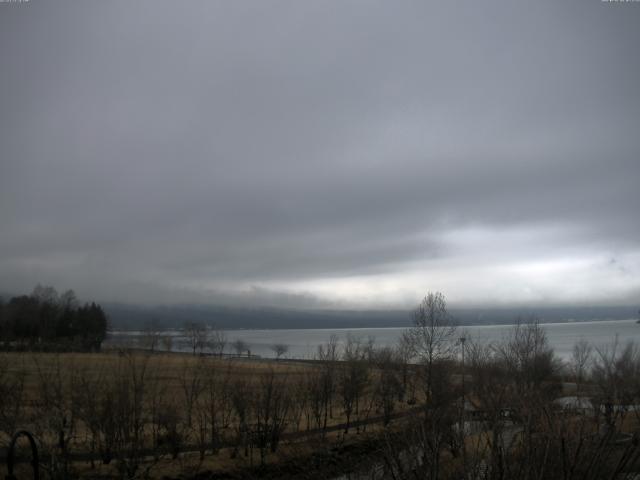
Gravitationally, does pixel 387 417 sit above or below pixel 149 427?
below

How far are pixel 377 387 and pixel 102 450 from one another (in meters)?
26.7

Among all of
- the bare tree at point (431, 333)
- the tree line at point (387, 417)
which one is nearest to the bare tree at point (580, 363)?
the tree line at point (387, 417)

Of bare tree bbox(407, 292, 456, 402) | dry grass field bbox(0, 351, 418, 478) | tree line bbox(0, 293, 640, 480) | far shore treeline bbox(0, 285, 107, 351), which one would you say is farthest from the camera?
far shore treeline bbox(0, 285, 107, 351)

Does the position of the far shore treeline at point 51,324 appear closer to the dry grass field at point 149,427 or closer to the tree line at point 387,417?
the tree line at point 387,417

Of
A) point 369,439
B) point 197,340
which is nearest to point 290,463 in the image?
point 369,439

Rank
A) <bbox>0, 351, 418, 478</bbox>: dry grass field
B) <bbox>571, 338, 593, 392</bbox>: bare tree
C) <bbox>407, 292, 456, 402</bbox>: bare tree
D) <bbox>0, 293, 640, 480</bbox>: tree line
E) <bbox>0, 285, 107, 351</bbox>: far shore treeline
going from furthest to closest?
<bbox>0, 285, 107, 351</bbox>: far shore treeline → <bbox>407, 292, 456, 402</bbox>: bare tree → <bbox>571, 338, 593, 392</bbox>: bare tree → <bbox>0, 351, 418, 478</bbox>: dry grass field → <bbox>0, 293, 640, 480</bbox>: tree line

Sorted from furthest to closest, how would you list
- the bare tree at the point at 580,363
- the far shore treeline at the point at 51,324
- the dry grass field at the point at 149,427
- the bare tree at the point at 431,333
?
the far shore treeline at the point at 51,324
the bare tree at the point at 431,333
the bare tree at the point at 580,363
the dry grass field at the point at 149,427

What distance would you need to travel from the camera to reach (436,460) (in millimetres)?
9570

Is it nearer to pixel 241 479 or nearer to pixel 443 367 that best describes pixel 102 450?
pixel 241 479

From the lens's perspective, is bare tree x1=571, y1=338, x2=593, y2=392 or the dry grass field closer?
the dry grass field

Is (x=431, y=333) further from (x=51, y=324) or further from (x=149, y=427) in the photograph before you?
(x=51, y=324)

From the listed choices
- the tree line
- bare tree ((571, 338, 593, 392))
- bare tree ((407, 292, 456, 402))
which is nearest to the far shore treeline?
the tree line

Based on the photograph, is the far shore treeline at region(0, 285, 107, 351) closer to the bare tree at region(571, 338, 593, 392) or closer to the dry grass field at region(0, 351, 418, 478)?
the dry grass field at region(0, 351, 418, 478)

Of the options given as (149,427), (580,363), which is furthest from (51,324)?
(580,363)
